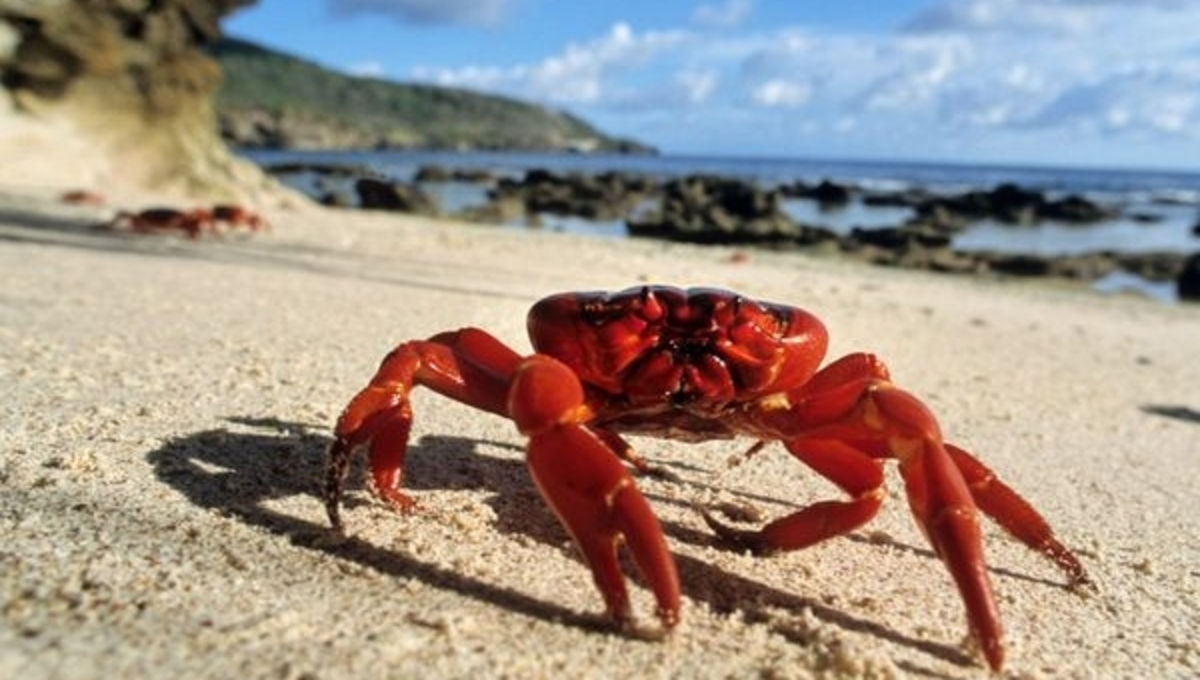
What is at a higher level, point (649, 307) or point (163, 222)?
point (649, 307)

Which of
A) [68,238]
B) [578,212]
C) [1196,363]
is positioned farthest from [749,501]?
[578,212]

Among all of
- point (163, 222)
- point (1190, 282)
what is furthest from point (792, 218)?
point (163, 222)

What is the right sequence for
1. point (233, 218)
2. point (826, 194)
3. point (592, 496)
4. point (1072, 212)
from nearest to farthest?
point (592, 496) → point (233, 218) → point (1072, 212) → point (826, 194)

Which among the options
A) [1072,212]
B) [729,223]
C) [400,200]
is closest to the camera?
[729,223]

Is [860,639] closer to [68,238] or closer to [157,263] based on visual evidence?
[157,263]

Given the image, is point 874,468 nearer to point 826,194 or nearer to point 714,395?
point 714,395

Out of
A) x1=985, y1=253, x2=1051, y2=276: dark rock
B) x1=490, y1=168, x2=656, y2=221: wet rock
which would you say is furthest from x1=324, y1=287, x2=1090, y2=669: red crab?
x1=490, y1=168, x2=656, y2=221: wet rock
